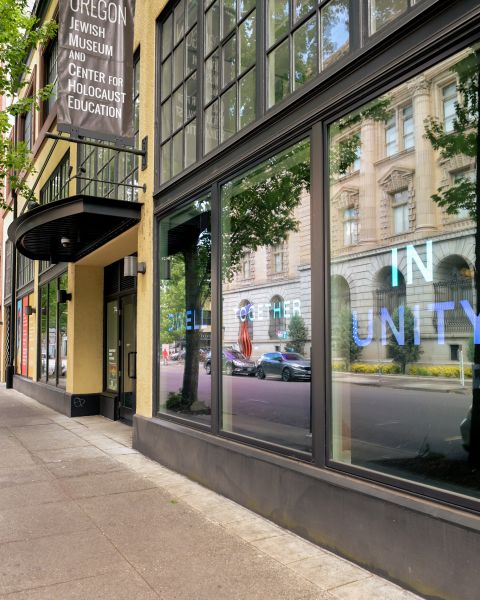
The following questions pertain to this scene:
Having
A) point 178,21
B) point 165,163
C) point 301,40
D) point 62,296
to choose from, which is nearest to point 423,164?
point 301,40

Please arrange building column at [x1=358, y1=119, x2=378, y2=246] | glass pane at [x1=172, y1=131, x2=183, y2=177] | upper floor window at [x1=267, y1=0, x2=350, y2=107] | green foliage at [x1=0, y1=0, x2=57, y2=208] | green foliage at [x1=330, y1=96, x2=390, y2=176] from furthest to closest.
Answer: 1. green foliage at [x1=0, y1=0, x2=57, y2=208]
2. glass pane at [x1=172, y1=131, x2=183, y2=177]
3. upper floor window at [x1=267, y1=0, x2=350, y2=107]
4. building column at [x1=358, y1=119, x2=378, y2=246]
5. green foliage at [x1=330, y1=96, x2=390, y2=176]

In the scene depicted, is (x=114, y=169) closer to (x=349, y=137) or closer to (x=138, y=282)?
(x=138, y=282)

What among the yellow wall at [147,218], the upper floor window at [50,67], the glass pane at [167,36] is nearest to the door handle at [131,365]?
the yellow wall at [147,218]

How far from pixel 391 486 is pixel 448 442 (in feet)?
1.71

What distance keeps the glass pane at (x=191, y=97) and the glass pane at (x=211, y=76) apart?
301 mm

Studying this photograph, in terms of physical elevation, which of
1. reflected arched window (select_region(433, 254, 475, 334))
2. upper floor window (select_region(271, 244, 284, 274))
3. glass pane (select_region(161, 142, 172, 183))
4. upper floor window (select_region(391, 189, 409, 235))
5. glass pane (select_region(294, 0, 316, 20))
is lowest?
reflected arched window (select_region(433, 254, 475, 334))

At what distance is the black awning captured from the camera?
25.8ft

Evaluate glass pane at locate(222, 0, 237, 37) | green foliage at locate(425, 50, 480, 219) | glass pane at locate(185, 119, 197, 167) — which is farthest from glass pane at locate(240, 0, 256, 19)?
green foliage at locate(425, 50, 480, 219)

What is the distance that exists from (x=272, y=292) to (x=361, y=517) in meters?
2.44

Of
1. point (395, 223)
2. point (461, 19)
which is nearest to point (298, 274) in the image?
point (395, 223)

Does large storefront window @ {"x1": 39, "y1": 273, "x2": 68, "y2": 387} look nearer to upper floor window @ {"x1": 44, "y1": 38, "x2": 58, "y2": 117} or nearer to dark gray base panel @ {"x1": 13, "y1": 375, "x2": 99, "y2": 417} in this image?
dark gray base panel @ {"x1": 13, "y1": 375, "x2": 99, "y2": 417}

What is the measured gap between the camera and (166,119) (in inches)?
304

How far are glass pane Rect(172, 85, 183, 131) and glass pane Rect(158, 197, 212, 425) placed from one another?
126 centimetres

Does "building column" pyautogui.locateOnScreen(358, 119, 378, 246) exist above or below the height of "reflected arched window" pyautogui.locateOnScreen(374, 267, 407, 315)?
above
